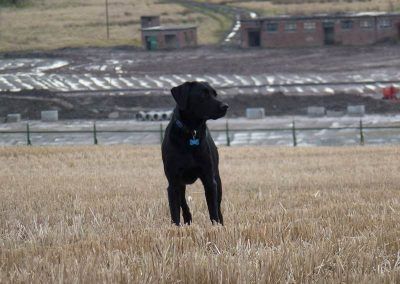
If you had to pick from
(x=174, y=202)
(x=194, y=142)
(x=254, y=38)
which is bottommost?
(x=254, y=38)

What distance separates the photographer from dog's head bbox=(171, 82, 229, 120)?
9578 mm

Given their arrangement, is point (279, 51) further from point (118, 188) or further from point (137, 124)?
point (118, 188)

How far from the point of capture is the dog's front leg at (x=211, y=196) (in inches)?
378

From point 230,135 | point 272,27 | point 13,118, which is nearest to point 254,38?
point 272,27

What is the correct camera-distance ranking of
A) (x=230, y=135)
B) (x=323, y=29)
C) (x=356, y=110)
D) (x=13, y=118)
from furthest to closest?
(x=323, y=29) < (x=13, y=118) < (x=356, y=110) < (x=230, y=135)

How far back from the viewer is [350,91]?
55.6 metres

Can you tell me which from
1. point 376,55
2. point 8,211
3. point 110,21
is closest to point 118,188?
point 8,211

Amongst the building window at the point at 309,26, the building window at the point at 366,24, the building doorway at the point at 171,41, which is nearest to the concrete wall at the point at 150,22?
the building doorway at the point at 171,41

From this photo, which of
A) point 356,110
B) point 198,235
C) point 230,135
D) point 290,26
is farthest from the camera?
point 290,26

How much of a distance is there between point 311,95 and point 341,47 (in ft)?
72.4

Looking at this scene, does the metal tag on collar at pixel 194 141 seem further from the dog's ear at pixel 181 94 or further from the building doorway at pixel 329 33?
the building doorway at pixel 329 33

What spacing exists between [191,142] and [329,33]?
228 ft

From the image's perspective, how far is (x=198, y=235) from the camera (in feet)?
23.0

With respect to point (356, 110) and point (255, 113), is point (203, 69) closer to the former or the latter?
point (255, 113)
